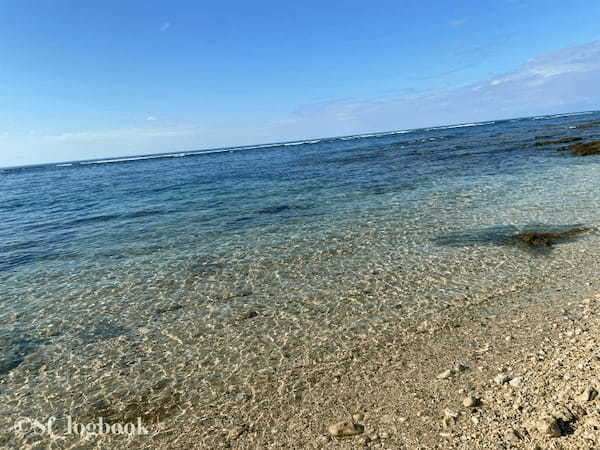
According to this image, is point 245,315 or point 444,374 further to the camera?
point 245,315

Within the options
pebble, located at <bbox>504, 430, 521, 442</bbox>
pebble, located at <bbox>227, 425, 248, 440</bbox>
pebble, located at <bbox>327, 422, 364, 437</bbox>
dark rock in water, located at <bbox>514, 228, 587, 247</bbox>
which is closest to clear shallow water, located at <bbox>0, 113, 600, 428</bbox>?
dark rock in water, located at <bbox>514, 228, 587, 247</bbox>

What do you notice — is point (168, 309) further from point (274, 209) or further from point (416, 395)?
point (274, 209)

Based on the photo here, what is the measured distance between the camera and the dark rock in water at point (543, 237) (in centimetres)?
1203

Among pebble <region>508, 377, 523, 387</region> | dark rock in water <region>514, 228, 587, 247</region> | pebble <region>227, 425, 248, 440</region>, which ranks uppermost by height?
dark rock in water <region>514, 228, 587, 247</region>

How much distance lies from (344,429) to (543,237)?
35.8ft

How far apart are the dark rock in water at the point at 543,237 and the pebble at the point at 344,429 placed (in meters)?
9.84

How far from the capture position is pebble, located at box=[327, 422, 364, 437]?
5.27 meters

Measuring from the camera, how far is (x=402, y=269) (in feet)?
36.4

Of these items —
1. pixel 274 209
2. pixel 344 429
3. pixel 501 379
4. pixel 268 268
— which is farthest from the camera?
pixel 274 209

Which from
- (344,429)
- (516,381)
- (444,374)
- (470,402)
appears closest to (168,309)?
(344,429)

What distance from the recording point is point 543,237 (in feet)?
40.9

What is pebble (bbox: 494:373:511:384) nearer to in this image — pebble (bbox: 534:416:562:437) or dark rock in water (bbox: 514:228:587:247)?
pebble (bbox: 534:416:562:437)

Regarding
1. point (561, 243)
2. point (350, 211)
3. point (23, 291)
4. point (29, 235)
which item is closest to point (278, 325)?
point (23, 291)

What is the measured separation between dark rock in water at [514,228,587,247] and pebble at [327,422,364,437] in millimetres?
9840
